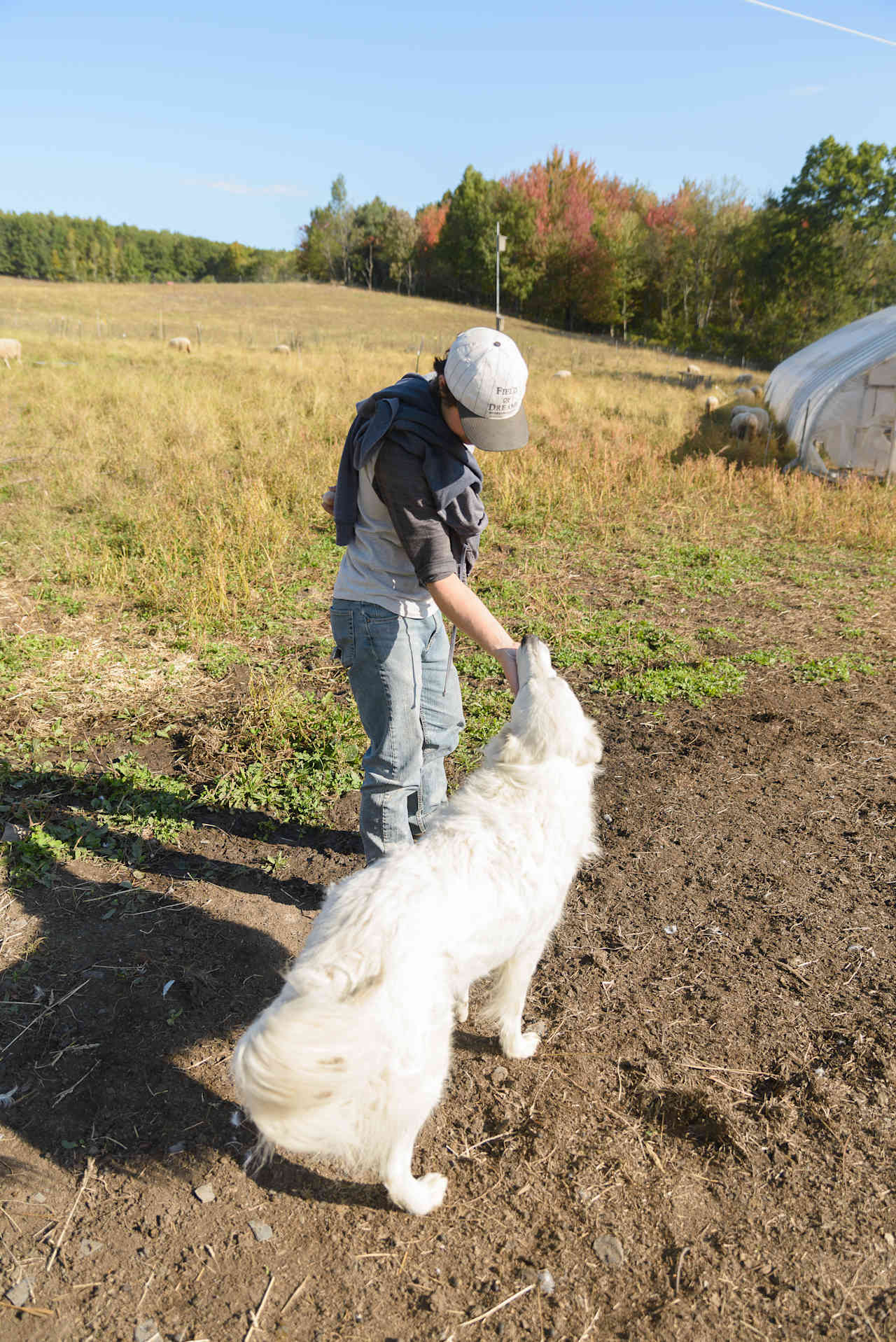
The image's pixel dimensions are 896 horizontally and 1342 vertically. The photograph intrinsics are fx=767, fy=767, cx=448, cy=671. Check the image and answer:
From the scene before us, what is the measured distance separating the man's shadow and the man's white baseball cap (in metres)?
2.07

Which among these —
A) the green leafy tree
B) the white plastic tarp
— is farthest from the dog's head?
the green leafy tree

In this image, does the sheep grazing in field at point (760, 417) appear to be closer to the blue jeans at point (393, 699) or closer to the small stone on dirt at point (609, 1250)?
the blue jeans at point (393, 699)

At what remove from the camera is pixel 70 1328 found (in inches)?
72.0

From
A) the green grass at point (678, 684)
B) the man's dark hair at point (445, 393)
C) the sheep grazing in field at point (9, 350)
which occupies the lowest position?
the green grass at point (678, 684)

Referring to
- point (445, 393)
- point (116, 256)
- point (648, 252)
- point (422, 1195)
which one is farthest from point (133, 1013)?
point (116, 256)

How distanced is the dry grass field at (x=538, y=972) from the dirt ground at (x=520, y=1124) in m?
0.01

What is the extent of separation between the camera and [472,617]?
2316 millimetres

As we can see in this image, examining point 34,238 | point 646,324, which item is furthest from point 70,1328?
point 34,238

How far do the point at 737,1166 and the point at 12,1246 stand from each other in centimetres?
200

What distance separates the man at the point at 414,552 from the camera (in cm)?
224

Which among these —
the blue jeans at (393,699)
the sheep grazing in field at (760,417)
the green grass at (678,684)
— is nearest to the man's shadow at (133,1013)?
the blue jeans at (393,699)

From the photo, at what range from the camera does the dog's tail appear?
1683 millimetres

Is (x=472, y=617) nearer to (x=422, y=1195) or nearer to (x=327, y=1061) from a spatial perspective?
(x=327, y=1061)

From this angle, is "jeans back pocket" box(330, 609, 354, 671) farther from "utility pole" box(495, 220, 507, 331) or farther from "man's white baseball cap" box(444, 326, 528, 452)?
"utility pole" box(495, 220, 507, 331)
